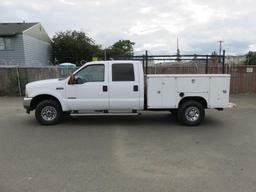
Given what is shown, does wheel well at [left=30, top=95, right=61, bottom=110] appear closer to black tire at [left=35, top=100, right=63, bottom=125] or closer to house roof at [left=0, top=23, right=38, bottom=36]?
black tire at [left=35, top=100, right=63, bottom=125]

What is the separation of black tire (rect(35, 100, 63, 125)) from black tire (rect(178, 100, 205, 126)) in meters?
3.76

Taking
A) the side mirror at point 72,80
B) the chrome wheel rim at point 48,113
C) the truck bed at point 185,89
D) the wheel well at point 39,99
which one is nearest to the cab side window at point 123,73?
the truck bed at point 185,89

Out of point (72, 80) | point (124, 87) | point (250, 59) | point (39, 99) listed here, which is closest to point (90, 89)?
point (72, 80)

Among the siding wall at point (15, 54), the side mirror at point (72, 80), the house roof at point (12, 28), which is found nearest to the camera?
the side mirror at point (72, 80)

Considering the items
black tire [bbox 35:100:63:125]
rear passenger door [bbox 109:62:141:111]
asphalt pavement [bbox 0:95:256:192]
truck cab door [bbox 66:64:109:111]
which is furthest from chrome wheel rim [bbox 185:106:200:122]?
black tire [bbox 35:100:63:125]

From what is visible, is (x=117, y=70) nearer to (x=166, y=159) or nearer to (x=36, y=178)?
(x=166, y=159)

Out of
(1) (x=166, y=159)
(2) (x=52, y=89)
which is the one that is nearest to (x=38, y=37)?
(2) (x=52, y=89)

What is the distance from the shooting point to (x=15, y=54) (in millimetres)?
29125

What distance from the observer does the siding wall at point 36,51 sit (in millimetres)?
30188

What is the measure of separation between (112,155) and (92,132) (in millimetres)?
2234

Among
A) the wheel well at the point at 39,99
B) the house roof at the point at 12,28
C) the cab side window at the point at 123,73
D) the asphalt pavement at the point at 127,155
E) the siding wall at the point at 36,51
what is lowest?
the asphalt pavement at the point at 127,155

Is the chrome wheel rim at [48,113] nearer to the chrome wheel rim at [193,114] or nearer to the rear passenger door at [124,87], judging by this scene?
the rear passenger door at [124,87]

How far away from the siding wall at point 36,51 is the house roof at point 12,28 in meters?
0.94

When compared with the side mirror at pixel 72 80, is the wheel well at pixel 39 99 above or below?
below
